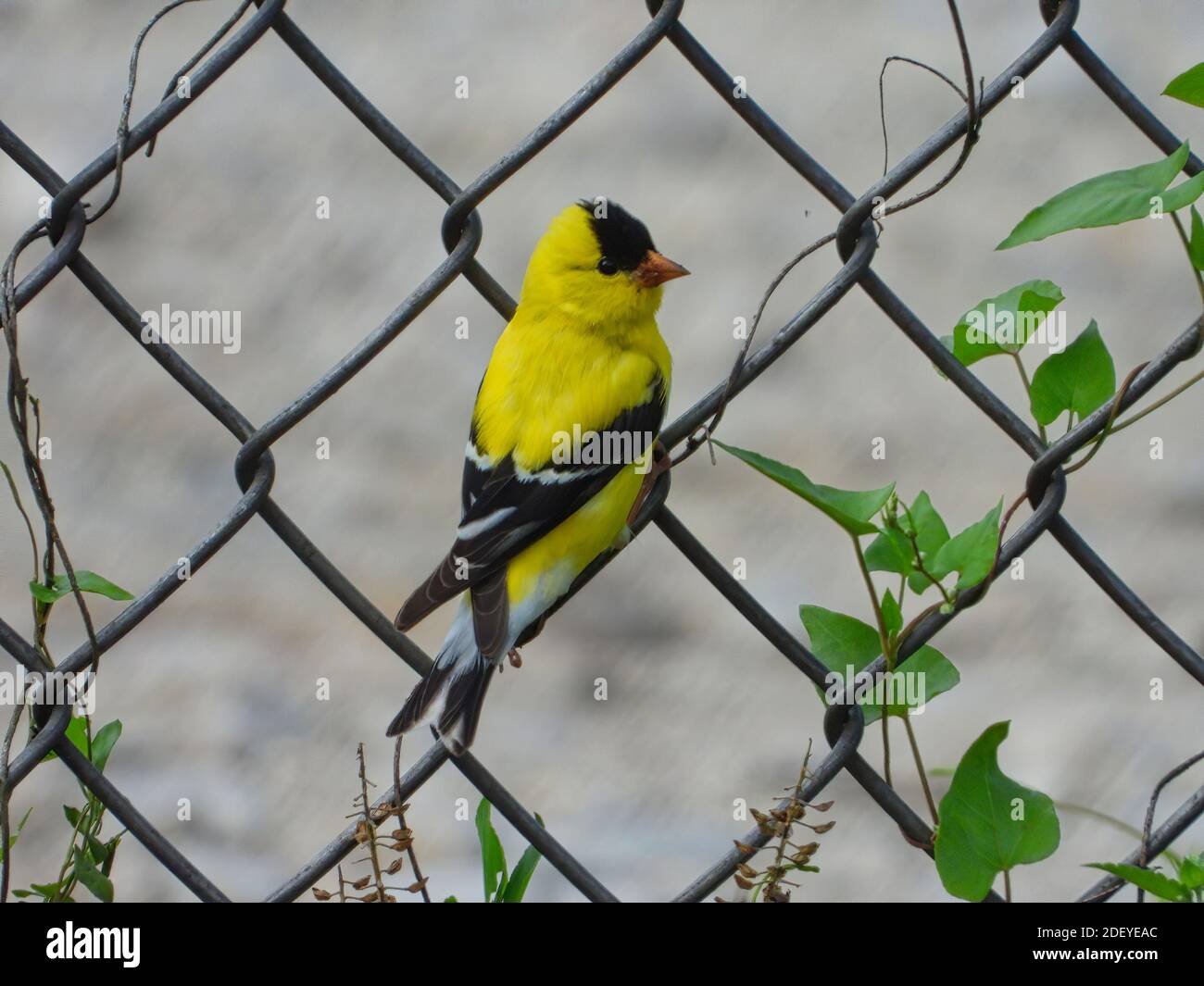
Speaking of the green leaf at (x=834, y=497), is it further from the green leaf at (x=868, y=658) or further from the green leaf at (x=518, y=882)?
the green leaf at (x=518, y=882)

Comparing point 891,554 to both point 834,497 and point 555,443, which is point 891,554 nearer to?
point 834,497

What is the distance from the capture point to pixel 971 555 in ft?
3.51

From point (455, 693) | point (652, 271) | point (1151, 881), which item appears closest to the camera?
point (1151, 881)

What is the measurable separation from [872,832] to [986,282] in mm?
1386

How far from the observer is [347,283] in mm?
3391

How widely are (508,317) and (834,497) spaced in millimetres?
328

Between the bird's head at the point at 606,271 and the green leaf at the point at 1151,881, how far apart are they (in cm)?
101

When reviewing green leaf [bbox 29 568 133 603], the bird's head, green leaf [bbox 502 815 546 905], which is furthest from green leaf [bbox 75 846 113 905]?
the bird's head

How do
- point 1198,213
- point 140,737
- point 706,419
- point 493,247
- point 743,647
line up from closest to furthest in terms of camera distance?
point 1198,213, point 706,419, point 140,737, point 743,647, point 493,247

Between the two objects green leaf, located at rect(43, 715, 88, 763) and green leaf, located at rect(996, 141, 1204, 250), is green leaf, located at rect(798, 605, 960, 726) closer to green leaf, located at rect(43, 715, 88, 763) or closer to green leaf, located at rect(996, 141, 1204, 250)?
green leaf, located at rect(996, 141, 1204, 250)

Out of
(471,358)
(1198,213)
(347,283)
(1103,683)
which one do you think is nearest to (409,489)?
(471,358)

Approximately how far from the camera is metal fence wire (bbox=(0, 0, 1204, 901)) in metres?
1.04

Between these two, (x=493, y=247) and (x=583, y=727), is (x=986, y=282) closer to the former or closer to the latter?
(x=493, y=247)

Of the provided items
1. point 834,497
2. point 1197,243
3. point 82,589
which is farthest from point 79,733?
point 1197,243
